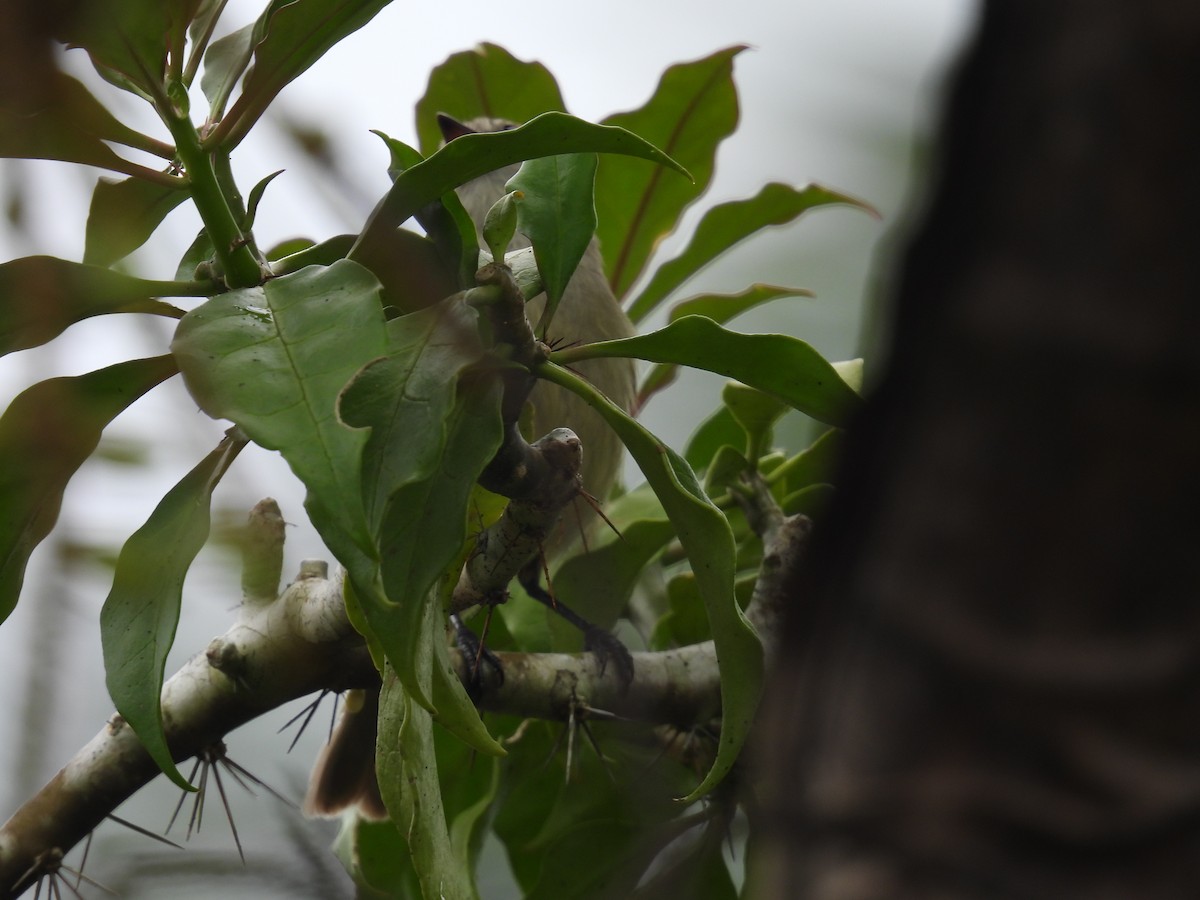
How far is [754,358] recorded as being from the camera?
1008mm

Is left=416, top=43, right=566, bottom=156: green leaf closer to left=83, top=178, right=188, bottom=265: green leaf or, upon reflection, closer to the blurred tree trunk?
left=83, top=178, right=188, bottom=265: green leaf

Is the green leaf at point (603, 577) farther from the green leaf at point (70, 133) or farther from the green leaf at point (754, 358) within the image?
the green leaf at point (70, 133)

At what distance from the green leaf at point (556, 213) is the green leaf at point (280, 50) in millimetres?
189

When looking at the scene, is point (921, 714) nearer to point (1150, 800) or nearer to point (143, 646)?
point (1150, 800)

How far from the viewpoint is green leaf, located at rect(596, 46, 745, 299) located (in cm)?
Result: 167

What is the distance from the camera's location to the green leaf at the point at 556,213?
3.14 ft

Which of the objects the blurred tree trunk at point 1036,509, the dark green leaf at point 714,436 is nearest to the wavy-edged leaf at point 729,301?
the dark green leaf at point 714,436

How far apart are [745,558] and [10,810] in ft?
2.93

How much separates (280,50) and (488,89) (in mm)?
899

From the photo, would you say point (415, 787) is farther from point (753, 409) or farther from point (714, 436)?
point (714, 436)

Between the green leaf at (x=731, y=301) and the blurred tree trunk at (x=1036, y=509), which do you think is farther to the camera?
the green leaf at (x=731, y=301)

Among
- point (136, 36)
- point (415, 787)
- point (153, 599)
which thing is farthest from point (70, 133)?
point (415, 787)

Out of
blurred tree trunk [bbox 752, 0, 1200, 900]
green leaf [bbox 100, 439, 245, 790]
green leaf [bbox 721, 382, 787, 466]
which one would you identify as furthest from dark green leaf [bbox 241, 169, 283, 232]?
blurred tree trunk [bbox 752, 0, 1200, 900]

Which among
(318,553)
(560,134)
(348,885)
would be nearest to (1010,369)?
(560,134)
